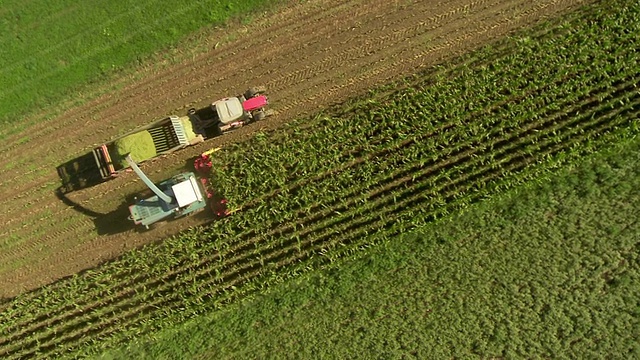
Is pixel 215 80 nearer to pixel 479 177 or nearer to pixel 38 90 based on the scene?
A: pixel 38 90

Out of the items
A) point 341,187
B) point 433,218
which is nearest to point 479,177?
point 433,218

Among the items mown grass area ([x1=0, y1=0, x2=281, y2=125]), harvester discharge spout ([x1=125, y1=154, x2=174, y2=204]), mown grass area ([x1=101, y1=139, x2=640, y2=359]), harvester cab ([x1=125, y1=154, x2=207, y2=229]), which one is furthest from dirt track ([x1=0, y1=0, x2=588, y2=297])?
mown grass area ([x1=101, y1=139, x2=640, y2=359])

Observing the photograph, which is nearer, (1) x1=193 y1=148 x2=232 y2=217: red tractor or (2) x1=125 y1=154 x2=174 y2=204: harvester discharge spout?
(2) x1=125 y1=154 x2=174 y2=204: harvester discharge spout

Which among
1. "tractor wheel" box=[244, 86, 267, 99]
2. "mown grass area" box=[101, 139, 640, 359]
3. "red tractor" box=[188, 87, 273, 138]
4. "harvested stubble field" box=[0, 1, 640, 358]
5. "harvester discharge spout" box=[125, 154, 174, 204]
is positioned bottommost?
"mown grass area" box=[101, 139, 640, 359]

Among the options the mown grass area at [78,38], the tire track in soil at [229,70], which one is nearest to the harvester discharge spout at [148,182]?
the tire track in soil at [229,70]

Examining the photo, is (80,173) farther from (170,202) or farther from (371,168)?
(371,168)

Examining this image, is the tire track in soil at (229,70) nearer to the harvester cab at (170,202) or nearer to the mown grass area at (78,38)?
the mown grass area at (78,38)

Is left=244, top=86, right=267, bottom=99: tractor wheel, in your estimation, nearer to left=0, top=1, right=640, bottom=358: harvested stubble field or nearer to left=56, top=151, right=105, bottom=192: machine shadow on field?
left=0, top=1, right=640, bottom=358: harvested stubble field
